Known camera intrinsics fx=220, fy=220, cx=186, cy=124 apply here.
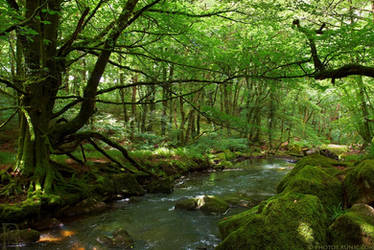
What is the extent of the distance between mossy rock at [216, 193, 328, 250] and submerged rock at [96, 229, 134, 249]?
2134 millimetres

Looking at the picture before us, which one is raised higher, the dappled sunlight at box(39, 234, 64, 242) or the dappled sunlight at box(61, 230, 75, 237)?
the dappled sunlight at box(39, 234, 64, 242)

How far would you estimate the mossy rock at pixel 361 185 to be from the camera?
4.01m

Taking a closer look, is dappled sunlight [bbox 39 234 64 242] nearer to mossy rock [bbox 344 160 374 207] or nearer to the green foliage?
mossy rock [bbox 344 160 374 207]

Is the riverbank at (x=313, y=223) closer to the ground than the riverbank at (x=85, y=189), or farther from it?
farther from it

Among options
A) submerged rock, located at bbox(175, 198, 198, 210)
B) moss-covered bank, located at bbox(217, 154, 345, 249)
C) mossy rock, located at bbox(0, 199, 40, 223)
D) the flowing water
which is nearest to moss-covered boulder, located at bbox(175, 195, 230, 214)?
submerged rock, located at bbox(175, 198, 198, 210)

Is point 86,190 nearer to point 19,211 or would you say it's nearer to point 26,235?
point 19,211

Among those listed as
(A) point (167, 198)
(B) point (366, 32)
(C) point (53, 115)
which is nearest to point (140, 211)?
(A) point (167, 198)

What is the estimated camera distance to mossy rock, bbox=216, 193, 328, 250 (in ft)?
10.8

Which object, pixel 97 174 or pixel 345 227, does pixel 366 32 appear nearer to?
pixel 345 227

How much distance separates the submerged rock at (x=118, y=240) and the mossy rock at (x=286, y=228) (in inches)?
84.0

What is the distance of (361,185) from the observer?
418cm

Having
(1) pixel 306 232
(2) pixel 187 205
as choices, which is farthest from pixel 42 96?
(1) pixel 306 232

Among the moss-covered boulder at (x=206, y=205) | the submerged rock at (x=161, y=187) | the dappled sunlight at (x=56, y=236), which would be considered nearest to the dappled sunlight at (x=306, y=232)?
the moss-covered boulder at (x=206, y=205)

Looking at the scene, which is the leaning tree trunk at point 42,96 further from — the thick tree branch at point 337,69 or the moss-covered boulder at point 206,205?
the thick tree branch at point 337,69
